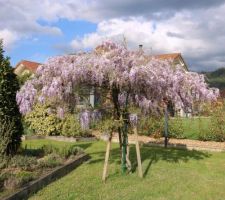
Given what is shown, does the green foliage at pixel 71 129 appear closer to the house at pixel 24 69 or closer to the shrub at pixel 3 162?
the house at pixel 24 69

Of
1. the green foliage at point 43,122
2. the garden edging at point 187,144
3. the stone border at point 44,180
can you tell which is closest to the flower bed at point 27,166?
the stone border at point 44,180

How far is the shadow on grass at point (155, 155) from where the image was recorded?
37.4ft

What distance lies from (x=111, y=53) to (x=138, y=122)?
5.73 ft

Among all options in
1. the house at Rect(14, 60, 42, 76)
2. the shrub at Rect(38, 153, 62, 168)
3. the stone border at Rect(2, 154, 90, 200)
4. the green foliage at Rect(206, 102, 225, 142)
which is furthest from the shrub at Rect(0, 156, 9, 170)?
the green foliage at Rect(206, 102, 225, 142)

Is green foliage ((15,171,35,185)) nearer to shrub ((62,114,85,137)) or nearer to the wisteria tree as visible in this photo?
the wisteria tree

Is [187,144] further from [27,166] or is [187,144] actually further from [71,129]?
[27,166]

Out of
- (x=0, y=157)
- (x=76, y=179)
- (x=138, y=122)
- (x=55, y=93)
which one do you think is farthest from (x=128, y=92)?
(x=0, y=157)

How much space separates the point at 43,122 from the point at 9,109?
25.2ft

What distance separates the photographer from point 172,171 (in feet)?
32.8

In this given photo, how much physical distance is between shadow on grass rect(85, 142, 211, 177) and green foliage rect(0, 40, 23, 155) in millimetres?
2115

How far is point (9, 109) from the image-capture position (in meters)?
10.6

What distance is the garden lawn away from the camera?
7727 mm

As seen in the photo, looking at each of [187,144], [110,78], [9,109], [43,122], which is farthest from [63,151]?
[43,122]

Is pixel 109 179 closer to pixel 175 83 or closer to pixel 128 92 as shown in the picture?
pixel 128 92
